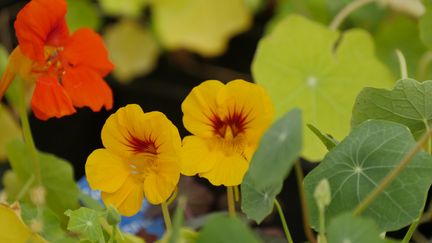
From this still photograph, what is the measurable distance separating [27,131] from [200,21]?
1.14 m

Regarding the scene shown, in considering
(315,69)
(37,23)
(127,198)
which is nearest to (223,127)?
(127,198)

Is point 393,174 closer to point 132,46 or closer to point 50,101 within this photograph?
point 50,101

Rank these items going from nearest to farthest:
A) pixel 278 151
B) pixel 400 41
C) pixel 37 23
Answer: pixel 278 151 → pixel 37 23 → pixel 400 41

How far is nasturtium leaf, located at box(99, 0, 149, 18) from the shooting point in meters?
1.86

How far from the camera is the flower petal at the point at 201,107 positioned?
688 mm

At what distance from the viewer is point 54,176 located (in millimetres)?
923

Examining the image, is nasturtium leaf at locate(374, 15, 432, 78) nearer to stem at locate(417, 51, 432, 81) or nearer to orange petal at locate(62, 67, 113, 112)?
stem at locate(417, 51, 432, 81)

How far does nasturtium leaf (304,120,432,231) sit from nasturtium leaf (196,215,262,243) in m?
0.18

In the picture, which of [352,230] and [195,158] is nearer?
[352,230]

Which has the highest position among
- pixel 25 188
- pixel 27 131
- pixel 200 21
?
pixel 27 131

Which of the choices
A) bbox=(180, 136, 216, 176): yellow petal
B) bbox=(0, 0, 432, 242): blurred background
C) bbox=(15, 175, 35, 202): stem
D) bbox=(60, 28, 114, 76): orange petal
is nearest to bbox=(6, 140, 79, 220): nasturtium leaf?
bbox=(15, 175, 35, 202): stem

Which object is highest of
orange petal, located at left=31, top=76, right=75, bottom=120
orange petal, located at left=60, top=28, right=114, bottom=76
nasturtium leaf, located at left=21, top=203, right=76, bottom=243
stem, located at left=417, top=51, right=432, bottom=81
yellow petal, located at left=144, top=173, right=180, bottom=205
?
Result: orange petal, located at left=60, top=28, right=114, bottom=76

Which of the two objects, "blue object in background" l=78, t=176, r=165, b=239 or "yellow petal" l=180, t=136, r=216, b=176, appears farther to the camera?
"blue object in background" l=78, t=176, r=165, b=239

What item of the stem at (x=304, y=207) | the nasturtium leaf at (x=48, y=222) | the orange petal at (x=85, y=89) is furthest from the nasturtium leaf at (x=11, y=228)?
the stem at (x=304, y=207)
